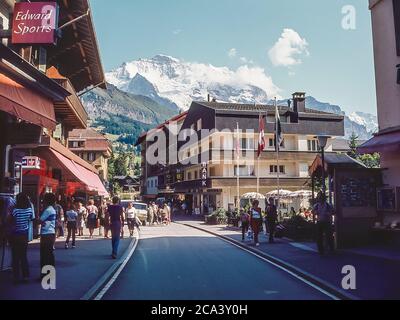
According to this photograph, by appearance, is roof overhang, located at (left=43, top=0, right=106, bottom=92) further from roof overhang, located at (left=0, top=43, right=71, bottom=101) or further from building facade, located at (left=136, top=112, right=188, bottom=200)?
building facade, located at (left=136, top=112, right=188, bottom=200)

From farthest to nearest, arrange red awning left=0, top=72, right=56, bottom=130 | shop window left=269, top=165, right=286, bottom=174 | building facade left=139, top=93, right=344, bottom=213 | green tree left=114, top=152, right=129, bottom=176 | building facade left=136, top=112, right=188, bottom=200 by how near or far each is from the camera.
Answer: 1. green tree left=114, top=152, right=129, bottom=176
2. building facade left=136, top=112, right=188, bottom=200
3. shop window left=269, top=165, right=286, bottom=174
4. building facade left=139, top=93, right=344, bottom=213
5. red awning left=0, top=72, right=56, bottom=130

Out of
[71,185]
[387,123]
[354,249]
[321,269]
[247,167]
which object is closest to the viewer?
[321,269]

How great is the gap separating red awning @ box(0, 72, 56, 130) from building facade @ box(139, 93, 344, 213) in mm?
34023

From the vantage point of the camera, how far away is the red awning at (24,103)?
881 centimetres

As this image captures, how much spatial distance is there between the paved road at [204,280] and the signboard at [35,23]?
6601mm

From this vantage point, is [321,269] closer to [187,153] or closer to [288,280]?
[288,280]

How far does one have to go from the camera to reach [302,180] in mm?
48188

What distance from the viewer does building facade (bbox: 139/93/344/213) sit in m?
47.2

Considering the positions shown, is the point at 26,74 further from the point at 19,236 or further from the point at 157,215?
the point at 157,215

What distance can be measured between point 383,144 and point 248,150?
110ft

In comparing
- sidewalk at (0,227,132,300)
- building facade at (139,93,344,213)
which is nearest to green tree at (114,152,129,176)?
building facade at (139,93,344,213)

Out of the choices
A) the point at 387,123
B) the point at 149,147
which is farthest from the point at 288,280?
the point at 149,147

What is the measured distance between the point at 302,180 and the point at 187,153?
18.4 m
